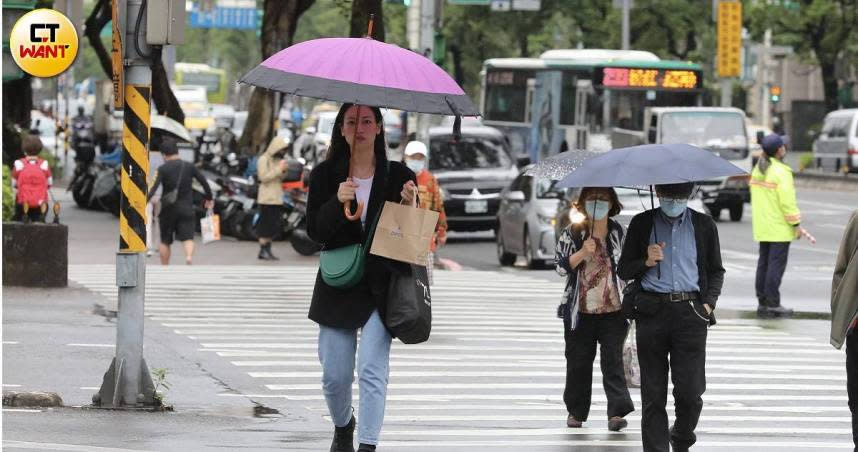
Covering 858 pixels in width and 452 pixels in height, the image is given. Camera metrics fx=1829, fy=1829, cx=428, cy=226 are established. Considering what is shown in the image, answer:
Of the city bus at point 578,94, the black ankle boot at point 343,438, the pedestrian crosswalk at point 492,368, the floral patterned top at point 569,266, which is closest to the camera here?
the black ankle boot at point 343,438

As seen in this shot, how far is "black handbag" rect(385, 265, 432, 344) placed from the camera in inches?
315

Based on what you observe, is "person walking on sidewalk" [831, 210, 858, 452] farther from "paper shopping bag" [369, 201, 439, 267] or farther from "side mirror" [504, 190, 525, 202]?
"side mirror" [504, 190, 525, 202]

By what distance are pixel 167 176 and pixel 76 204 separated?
1682cm

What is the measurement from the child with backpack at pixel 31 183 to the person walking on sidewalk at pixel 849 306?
14.7 metres

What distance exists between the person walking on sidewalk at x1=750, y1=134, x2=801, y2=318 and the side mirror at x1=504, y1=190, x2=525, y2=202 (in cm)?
722

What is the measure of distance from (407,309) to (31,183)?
15387 mm

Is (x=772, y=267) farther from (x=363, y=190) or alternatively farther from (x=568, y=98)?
(x=568, y=98)

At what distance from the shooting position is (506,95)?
46.2 m

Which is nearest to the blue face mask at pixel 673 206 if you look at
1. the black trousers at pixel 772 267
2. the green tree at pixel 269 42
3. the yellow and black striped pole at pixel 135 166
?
the yellow and black striped pole at pixel 135 166

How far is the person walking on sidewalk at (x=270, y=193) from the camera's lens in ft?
84.3

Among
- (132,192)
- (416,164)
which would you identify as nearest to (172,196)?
(416,164)

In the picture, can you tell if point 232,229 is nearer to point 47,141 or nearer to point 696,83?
point 696,83

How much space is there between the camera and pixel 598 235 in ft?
35.5
